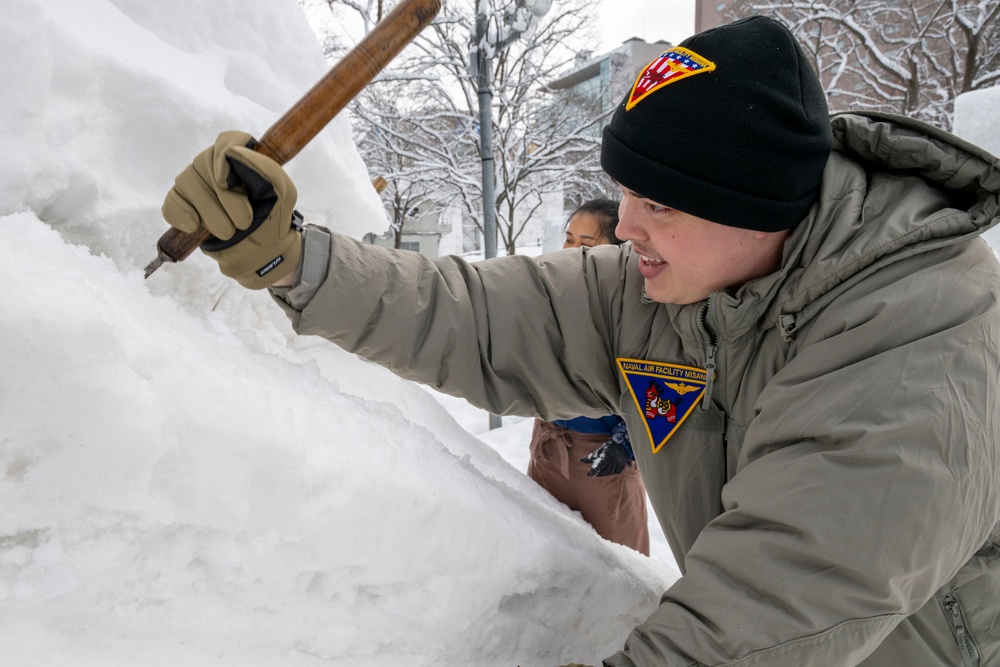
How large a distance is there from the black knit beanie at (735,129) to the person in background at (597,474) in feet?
3.43

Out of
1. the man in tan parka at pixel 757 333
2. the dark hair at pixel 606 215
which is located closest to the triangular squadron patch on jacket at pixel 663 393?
the man in tan parka at pixel 757 333

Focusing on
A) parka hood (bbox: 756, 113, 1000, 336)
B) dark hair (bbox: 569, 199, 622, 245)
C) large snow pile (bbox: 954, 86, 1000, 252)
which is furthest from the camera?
large snow pile (bbox: 954, 86, 1000, 252)

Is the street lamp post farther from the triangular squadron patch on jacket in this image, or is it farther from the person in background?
the triangular squadron patch on jacket

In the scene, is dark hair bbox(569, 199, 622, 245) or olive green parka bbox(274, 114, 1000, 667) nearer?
olive green parka bbox(274, 114, 1000, 667)

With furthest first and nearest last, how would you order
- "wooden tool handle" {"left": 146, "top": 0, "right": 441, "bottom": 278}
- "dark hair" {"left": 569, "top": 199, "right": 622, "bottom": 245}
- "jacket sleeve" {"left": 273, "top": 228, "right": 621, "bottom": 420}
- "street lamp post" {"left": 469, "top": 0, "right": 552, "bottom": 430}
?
"street lamp post" {"left": 469, "top": 0, "right": 552, "bottom": 430} → "dark hair" {"left": 569, "top": 199, "right": 622, "bottom": 245} → "jacket sleeve" {"left": 273, "top": 228, "right": 621, "bottom": 420} → "wooden tool handle" {"left": 146, "top": 0, "right": 441, "bottom": 278}

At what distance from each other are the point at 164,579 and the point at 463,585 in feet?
1.56

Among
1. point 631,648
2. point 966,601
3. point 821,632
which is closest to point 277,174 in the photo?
point 631,648

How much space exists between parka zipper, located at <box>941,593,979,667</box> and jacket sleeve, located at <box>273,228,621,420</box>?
682mm

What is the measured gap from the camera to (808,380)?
92 centimetres

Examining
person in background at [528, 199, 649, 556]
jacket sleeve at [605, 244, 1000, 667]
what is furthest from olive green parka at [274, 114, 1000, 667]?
person in background at [528, 199, 649, 556]

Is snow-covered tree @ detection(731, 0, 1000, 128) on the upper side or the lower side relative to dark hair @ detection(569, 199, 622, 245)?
upper

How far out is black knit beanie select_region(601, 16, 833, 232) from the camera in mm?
1008

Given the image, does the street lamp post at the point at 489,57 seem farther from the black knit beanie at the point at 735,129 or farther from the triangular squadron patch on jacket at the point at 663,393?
the black knit beanie at the point at 735,129

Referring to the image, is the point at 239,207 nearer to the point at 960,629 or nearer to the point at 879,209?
the point at 879,209
